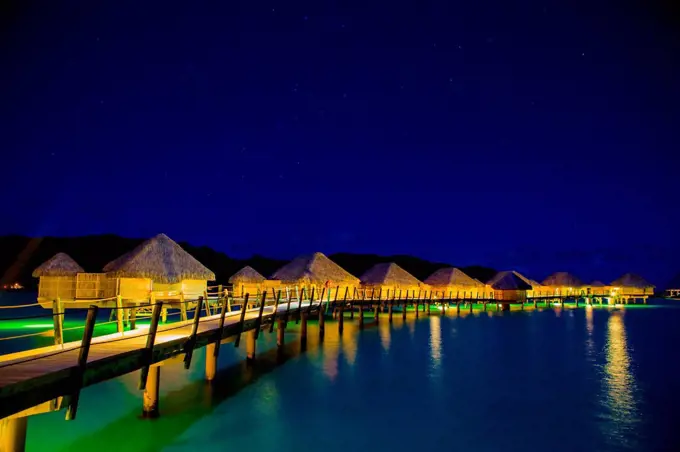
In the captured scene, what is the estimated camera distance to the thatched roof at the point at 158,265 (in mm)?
23250

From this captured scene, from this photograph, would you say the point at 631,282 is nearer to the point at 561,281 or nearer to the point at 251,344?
the point at 561,281

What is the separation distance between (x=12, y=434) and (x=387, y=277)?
3824 cm

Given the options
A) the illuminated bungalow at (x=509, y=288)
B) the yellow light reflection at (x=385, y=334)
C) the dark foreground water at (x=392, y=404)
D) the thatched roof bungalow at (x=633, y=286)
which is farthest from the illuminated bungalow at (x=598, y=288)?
the dark foreground water at (x=392, y=404)

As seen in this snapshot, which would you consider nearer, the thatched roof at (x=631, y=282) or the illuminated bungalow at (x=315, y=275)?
the illuminated bungalow at (x=315, y=275)

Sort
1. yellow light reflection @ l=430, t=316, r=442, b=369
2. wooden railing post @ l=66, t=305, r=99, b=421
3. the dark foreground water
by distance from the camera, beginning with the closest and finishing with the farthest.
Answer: wooden railing post @ l=66, t=305, r=99, b=421
the dark foreground water
yellow light reflection @ l=430, t=316, r=442, b=369

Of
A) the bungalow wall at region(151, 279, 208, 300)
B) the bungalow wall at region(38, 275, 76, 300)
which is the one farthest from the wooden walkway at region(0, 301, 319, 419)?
the bungalow wall at region(38, 275, 76, 300)

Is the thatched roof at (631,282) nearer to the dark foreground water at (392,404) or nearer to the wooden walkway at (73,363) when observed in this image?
the dark foreground water at (392,404)

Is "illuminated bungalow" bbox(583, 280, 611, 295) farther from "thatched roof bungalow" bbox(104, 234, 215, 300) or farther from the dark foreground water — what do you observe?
"thatched roof bungalow" bbox(104, 234, 215, 300)

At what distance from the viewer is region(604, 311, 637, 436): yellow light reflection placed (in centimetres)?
1214

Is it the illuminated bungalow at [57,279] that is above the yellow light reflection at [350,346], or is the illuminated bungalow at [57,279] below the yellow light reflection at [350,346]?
above

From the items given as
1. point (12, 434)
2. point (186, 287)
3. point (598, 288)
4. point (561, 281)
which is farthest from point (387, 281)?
point (598, 288)

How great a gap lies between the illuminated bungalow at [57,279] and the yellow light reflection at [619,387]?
82.9ft

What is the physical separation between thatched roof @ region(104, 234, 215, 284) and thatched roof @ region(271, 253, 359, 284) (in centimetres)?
1154

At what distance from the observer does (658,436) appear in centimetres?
1095
